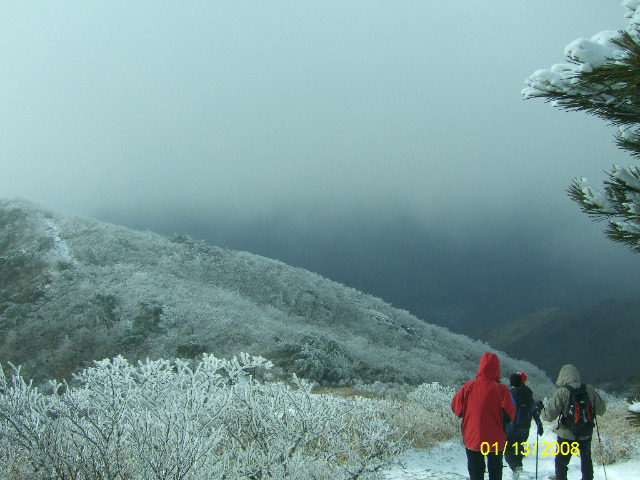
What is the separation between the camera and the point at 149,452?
434 cm

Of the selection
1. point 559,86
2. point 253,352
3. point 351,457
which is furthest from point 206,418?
point 253,352

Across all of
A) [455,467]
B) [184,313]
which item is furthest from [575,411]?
[184,313]

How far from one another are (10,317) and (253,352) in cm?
1396

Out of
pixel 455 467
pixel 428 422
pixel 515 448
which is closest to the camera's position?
pixel 515 448

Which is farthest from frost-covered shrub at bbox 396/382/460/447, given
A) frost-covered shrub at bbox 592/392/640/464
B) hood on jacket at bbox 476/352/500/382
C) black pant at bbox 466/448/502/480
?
hood on jacket at bbox 476/352/500/382

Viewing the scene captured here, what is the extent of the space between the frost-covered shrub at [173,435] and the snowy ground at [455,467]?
159 centimetres

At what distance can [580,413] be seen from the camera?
557 cm

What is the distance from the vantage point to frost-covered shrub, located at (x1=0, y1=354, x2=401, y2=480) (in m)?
4.38

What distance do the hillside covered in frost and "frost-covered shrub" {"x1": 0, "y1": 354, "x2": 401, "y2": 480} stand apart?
460 inches

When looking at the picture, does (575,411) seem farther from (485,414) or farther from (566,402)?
(485,414)

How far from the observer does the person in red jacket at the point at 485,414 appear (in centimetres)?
509

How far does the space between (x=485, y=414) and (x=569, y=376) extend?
1.41 metres

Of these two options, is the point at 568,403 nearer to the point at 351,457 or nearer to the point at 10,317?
the point at 351,457

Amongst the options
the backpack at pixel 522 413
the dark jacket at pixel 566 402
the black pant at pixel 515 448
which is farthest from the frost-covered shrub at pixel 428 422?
the dark jacket at pixel 566 402
